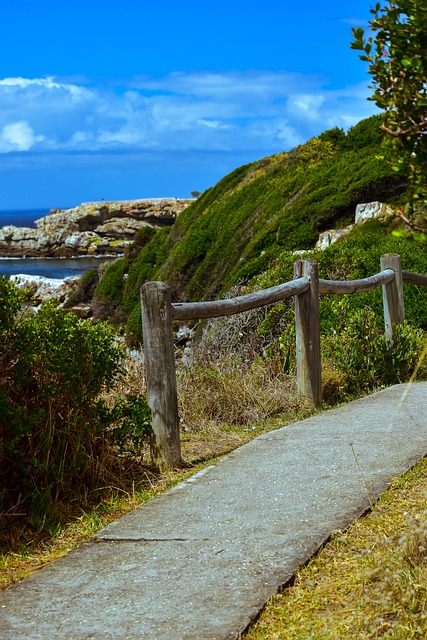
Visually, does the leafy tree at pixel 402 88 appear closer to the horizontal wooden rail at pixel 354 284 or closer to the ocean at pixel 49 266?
the horizontal wooden rail at pixel 354 284

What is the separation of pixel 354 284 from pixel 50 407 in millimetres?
4114

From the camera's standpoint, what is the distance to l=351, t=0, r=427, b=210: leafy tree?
127 inches

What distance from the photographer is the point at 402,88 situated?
324 cm

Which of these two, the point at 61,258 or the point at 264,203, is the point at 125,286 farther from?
the point at 61,258

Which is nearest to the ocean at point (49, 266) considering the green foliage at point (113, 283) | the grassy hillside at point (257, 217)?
the green foliage at point (113, 283)

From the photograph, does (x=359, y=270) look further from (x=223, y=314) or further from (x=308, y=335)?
(x=223, y=314)

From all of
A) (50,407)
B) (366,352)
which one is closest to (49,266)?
(366,352)

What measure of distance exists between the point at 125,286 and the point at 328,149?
8.36 meters

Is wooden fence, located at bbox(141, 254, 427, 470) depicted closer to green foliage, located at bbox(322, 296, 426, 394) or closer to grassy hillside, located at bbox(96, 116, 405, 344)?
green foliage, located at bbox(322, 296, 426, 394)

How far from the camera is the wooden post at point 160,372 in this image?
593 cm

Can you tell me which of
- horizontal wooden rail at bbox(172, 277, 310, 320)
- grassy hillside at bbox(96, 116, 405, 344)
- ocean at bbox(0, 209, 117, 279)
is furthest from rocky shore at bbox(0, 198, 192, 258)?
horizontal wooden rail at bbox(172, 277, 310, 320)

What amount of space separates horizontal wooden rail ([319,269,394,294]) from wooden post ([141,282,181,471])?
8.03ft

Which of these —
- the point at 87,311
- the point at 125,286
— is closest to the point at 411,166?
the point at 125,286

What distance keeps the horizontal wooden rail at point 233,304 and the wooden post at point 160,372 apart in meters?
0.15
